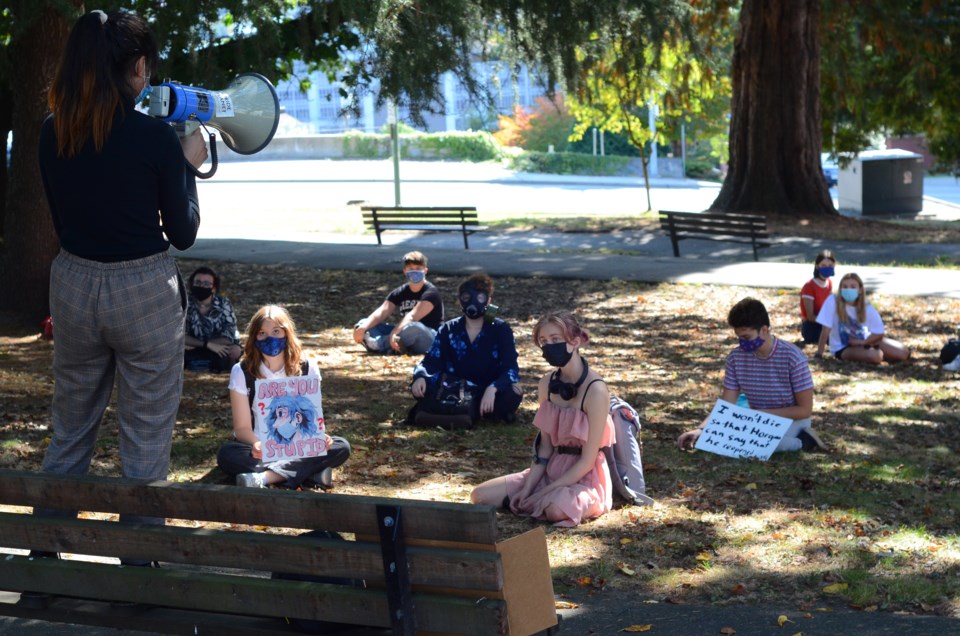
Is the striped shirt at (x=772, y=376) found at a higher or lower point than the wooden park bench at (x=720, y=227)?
lower

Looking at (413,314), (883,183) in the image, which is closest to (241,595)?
(413,314)

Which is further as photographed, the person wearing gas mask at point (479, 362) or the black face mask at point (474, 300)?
the person wearing gas mask at point (479, 362)

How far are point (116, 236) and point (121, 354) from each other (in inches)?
15.8

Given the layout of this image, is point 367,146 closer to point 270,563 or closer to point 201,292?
point 201,292

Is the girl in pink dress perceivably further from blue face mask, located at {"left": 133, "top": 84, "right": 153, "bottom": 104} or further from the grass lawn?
blue face mask, located at {"left": 133, "top": 84, "right": 153, "bottom": 104}

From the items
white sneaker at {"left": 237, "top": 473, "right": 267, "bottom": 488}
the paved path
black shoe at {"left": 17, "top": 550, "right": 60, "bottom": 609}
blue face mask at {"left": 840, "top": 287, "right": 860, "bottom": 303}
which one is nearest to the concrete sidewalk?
the paved path

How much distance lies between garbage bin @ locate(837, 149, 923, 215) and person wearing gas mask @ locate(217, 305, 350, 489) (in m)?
29.8

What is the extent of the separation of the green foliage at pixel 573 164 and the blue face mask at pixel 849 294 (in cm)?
5261

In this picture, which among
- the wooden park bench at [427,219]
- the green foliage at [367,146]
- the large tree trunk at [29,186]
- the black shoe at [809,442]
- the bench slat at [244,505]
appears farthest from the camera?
the green foliage at [367,146]

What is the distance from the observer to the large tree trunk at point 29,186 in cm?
1173

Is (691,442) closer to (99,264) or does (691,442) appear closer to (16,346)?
(99,264)

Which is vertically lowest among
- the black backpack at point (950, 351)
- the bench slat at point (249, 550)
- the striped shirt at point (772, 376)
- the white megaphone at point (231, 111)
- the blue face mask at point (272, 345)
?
the black backpack at point (950, 351)

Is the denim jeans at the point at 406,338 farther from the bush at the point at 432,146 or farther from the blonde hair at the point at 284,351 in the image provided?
the bush at the point at 432,146

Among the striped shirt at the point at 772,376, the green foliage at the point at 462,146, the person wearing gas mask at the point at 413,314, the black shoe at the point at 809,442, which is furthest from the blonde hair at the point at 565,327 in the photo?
the green foliage at the point at 462,146
